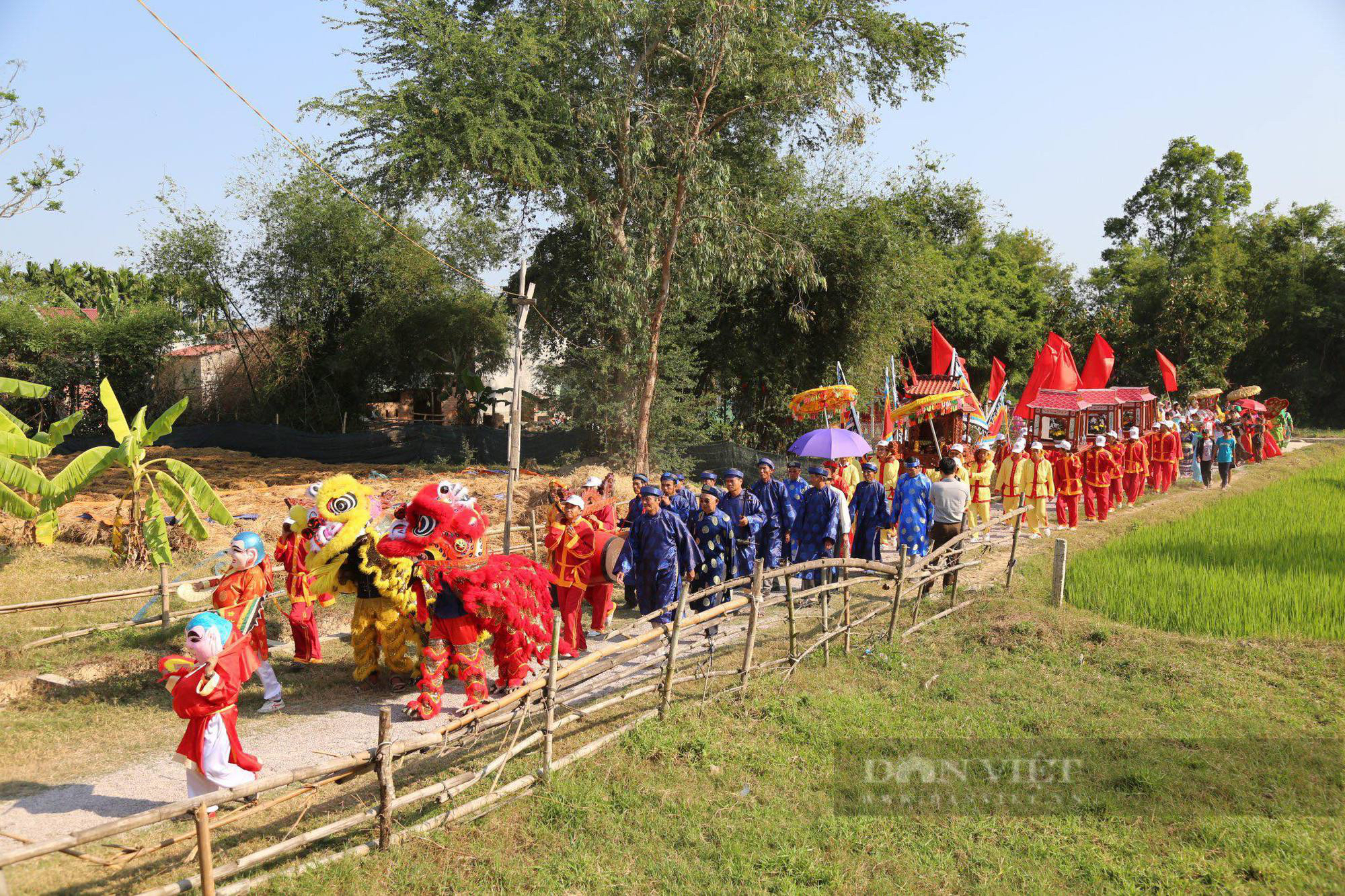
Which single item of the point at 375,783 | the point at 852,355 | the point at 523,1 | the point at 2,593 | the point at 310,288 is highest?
the point at 523,1

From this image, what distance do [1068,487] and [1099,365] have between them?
25.0 ft

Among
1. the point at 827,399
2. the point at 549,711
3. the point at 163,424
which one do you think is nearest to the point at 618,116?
the point at 827,399

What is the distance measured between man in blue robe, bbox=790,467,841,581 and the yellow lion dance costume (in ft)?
14.9

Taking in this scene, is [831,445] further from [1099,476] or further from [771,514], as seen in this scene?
[1099,476]

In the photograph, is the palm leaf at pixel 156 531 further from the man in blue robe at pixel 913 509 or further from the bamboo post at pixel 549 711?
the man in blue robe at pixel 913 509

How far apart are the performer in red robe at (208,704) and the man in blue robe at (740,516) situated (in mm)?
5269

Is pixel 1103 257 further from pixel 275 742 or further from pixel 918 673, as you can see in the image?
pixel 275 742

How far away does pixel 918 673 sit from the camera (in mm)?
7816

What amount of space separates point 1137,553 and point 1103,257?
36.0 meters

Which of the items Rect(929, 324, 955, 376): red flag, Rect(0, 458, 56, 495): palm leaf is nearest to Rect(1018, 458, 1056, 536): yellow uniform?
Rect(929, 324, 955, 376): red flag

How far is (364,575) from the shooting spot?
283 inches

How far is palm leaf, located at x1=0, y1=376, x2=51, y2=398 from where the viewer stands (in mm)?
10062

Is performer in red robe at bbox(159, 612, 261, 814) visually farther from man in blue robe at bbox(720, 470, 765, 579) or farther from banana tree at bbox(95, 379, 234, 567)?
man in blue robe at bbox(720, 470, 765, 579)

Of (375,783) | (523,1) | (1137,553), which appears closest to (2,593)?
(375,783)
